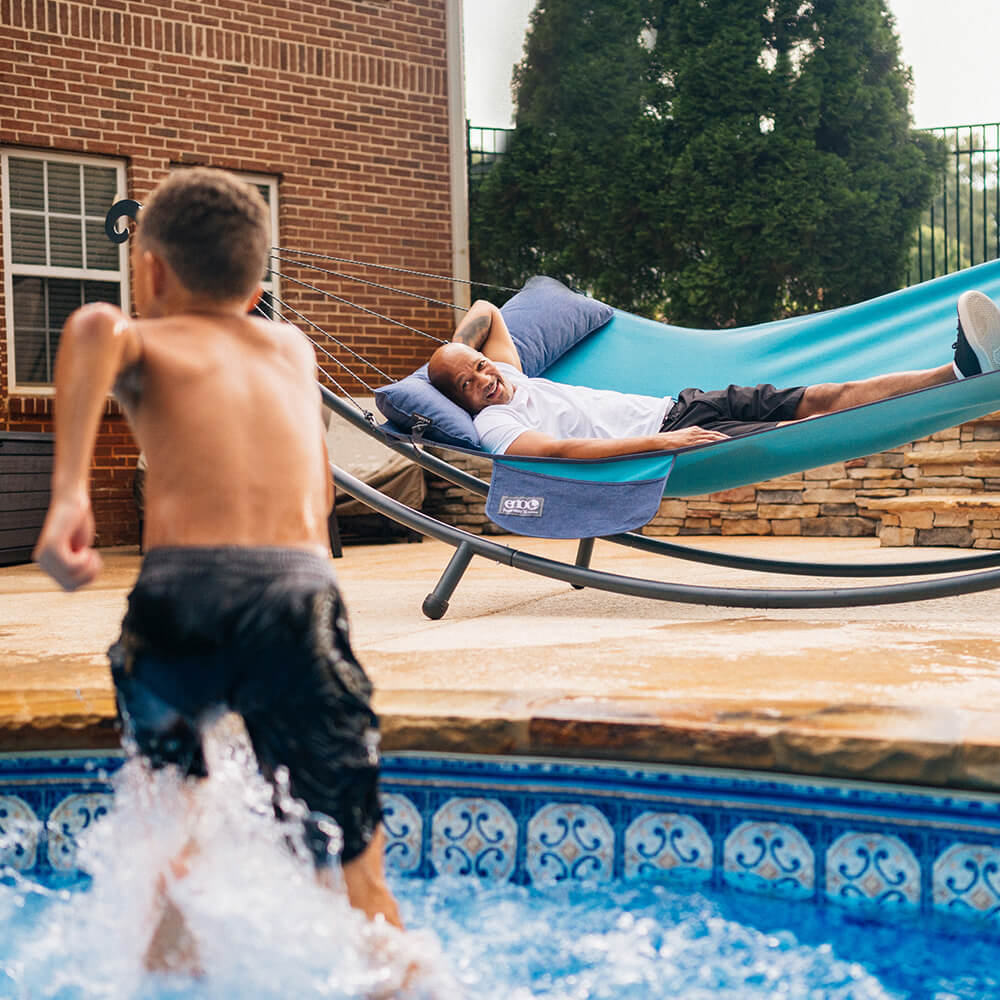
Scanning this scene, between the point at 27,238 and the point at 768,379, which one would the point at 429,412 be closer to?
the point at 768,379

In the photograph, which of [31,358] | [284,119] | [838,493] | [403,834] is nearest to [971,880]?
[403,834]

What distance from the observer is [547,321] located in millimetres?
3719

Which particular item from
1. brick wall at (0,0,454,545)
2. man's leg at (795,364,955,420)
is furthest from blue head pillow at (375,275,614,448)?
brick wall at (0,0,454,545)

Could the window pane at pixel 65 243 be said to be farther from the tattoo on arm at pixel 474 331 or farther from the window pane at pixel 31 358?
the tattoo on arm at pixel 474 331

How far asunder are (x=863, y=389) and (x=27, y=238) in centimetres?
496

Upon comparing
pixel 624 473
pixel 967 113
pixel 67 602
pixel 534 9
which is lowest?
pixel 67 602

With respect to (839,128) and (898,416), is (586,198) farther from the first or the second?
(898,416)

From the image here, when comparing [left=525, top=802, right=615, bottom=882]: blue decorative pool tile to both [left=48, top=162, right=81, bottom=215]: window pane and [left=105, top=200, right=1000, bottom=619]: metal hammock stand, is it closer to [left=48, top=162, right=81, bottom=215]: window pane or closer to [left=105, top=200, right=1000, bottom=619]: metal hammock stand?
[left=105, top=200, right=1000, bottom=619]: metal hammock stand

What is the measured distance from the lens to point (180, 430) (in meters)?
1.13

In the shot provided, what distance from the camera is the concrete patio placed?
5.00ft

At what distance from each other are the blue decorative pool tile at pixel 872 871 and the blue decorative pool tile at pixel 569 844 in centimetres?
33

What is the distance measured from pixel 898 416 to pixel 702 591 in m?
0.65

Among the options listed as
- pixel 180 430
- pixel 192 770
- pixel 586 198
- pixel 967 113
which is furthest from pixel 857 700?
pixel 967 113

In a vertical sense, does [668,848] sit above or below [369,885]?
below
